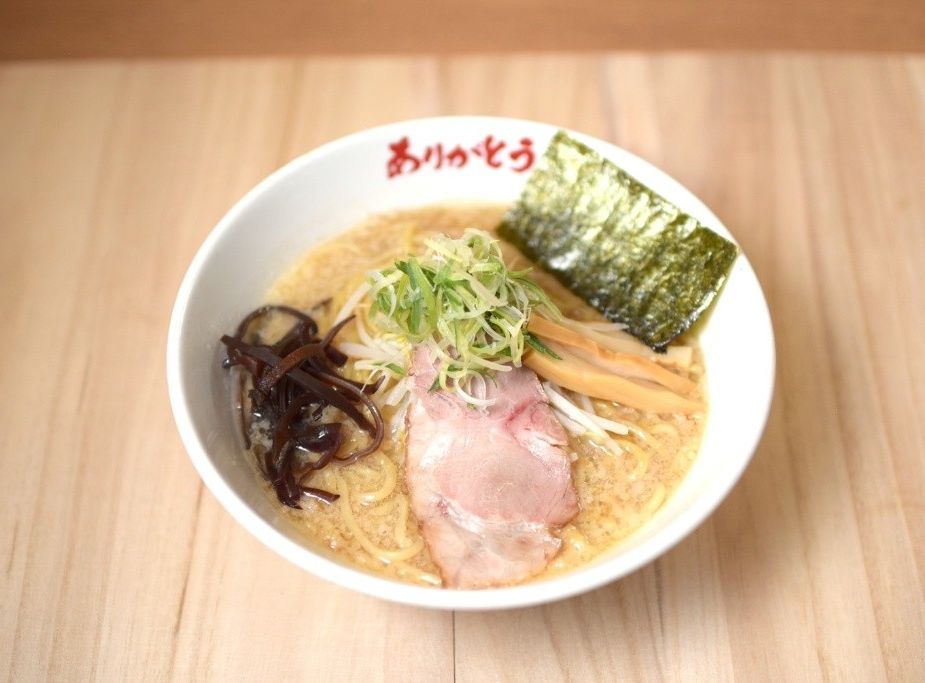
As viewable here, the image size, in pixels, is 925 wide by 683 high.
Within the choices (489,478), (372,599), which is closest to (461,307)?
(489,478)

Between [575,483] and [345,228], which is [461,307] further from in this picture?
[345,228]

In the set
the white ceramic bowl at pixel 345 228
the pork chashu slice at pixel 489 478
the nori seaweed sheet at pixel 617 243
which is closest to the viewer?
the white ceramic bowl at pixel 345 228

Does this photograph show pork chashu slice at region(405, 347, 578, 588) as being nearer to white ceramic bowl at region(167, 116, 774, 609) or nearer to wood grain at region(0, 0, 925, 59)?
white ceramic bowl at region(167, 116, 774, 609)

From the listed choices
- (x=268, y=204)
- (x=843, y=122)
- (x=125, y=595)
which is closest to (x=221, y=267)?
(x=268, y=204)

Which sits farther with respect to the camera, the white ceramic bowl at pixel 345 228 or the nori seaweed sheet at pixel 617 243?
the nori seaweed sheet at pixel 617 243

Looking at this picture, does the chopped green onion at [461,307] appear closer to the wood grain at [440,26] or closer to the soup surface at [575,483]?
the soup surface at [575,483]

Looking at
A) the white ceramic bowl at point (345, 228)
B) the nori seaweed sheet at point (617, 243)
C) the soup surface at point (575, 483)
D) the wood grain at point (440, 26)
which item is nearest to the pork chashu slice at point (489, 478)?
the soup surface at point (575, 483)

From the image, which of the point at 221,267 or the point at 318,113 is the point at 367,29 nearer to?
the point at 318,113
